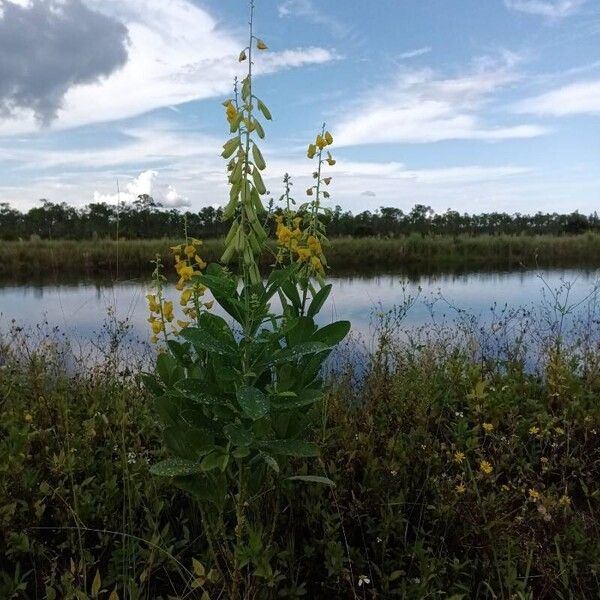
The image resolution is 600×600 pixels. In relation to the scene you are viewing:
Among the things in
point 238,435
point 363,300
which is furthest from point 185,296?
point 363,300

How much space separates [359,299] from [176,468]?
11.5 m

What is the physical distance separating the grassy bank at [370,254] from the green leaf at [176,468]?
19.4 metres

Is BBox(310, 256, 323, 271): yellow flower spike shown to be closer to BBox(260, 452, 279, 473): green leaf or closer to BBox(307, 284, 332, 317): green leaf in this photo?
BBox(307, 284, 332, 317): green leaf

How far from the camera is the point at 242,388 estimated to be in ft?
5.37

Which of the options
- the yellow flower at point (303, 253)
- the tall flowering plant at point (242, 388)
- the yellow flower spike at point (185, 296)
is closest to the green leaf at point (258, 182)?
the tall flowering plant at point (242, 388)

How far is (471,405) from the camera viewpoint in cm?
328

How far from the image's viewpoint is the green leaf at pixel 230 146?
1964mm

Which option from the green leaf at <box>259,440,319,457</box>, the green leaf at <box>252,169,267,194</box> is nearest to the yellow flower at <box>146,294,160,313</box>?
the green leaf at <box>252,169,267,194</box>

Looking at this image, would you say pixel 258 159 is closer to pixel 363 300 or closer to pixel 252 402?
pixel 252 402

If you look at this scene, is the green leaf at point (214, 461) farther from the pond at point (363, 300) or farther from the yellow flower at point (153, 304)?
the pond at point (363, 300)

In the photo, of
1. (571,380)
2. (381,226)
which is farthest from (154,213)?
(571,380)

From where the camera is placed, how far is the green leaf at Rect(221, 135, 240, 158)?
1.96 m

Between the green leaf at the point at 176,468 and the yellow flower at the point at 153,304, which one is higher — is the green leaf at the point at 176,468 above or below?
below

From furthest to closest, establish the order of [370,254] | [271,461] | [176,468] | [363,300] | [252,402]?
[370,254] < [363,300] < [176,468] < [271,461] < [252,402]
